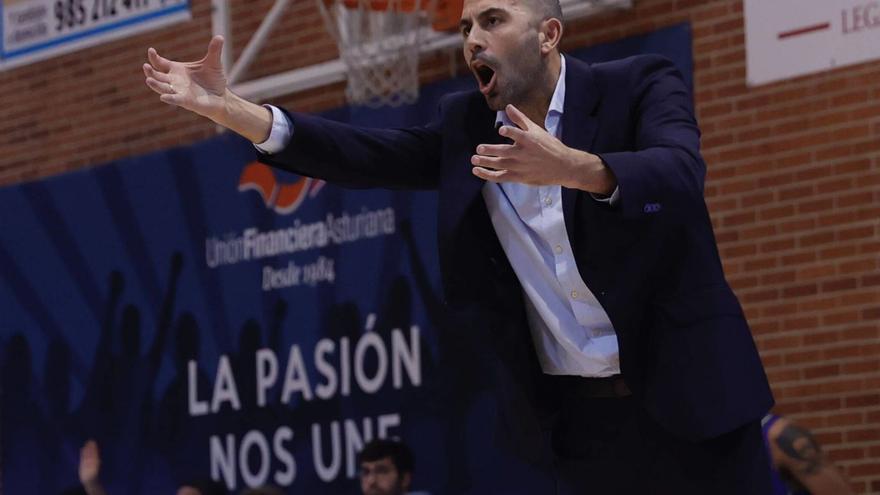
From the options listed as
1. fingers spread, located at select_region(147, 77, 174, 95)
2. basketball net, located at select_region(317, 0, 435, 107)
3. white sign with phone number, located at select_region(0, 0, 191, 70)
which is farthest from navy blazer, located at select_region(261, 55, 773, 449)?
white sign with phone number, located at select_region(0, 0, 191, 70)

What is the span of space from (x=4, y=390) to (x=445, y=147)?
824 centimetres

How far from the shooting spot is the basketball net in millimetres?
8211

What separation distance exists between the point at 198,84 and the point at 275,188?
6344 mm

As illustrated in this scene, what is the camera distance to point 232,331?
9.51 metres

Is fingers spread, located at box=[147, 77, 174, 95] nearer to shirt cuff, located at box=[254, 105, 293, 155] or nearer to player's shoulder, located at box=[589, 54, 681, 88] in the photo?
shirt cuff, located at box=[254, 105, 293, 155]

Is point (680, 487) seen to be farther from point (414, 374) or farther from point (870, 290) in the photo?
point (414, 374)

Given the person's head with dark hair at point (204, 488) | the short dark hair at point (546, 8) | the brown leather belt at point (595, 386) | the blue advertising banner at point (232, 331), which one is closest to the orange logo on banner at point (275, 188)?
the blue advertising banner at point (232, 331)

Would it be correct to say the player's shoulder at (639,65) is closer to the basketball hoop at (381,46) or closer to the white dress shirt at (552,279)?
the white dress shirt at (552,279)

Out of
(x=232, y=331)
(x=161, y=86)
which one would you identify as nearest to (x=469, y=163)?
(x=161, y=86)

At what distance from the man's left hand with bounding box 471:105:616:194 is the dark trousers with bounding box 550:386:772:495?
557 mm

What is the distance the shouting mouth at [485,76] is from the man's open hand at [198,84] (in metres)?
0.56

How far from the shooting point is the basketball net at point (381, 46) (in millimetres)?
8211

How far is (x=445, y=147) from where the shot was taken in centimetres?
326

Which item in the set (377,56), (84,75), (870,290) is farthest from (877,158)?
(84,75)
